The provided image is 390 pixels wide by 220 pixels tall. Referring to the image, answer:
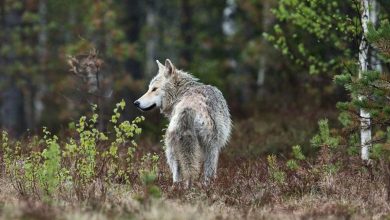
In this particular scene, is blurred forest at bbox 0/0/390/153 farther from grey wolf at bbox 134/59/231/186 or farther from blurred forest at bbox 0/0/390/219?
grey wolf at bbox 134/59/231/186

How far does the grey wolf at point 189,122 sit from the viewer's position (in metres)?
8.66

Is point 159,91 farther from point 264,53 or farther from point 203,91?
point 264,53

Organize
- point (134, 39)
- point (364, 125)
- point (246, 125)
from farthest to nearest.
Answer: point (134, 39) < point (246, 125) < point (364, 125)

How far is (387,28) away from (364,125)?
5.13ft

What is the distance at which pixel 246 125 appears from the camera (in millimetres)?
17109

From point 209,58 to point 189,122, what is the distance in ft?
70.5

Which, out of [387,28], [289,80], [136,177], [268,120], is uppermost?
[289,80]

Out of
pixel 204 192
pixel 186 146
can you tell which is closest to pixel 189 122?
pixel 186 146

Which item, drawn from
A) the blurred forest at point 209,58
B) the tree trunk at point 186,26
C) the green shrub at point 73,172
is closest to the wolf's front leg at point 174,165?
the green shrub at point 73,172

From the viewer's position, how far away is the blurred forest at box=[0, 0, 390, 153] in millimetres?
13898

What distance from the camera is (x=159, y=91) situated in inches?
409

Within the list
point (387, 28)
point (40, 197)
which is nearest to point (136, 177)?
point (40, 197)

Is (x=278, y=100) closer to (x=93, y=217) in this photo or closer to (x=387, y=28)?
(x=387, y=28)

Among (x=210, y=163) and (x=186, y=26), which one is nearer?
(x=210, y=163)
